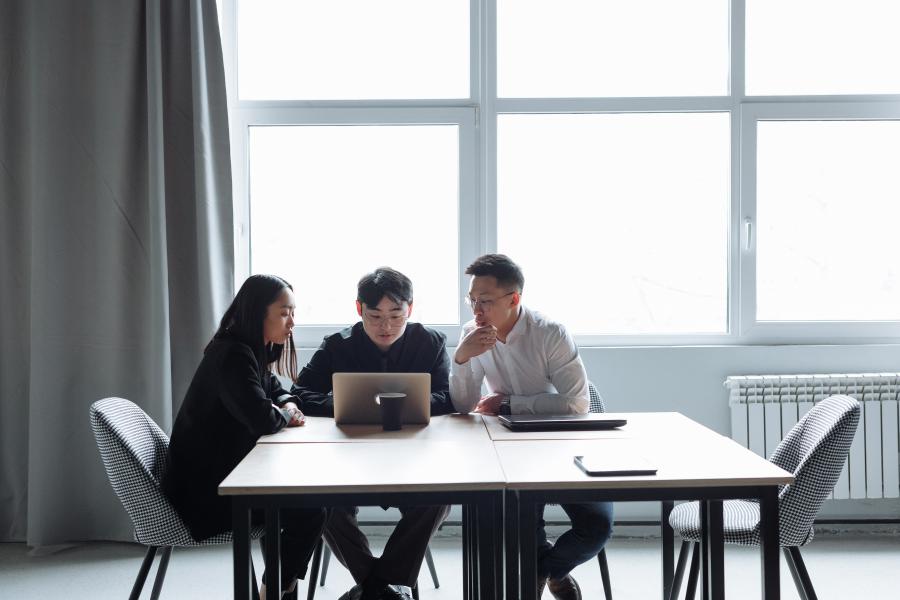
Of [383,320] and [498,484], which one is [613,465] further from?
[383,320]

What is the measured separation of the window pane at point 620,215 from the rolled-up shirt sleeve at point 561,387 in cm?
89

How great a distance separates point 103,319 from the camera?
3.10m

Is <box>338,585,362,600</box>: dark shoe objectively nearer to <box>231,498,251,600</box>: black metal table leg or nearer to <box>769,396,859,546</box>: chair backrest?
<box>231,498,251,600</box>: black metal table leg

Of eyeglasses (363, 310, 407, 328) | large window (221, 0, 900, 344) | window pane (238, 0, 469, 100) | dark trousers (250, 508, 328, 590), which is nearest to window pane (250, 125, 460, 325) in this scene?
large window (221, 0, 900, 344)

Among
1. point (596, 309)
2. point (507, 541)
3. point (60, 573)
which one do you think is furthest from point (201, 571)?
point (596, 309)

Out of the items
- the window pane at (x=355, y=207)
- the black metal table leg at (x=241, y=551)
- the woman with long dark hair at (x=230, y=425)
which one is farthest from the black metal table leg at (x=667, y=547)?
the window pane at (x=355, y=207)

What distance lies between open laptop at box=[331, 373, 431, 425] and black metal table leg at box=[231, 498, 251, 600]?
0.64m

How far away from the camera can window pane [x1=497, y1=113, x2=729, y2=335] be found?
3.39m

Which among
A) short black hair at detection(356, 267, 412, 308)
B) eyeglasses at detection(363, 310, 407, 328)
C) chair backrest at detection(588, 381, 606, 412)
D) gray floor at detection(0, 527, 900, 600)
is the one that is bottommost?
gray floor at detection(0, 527, 900, 600)

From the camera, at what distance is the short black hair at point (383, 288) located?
96.7 inches

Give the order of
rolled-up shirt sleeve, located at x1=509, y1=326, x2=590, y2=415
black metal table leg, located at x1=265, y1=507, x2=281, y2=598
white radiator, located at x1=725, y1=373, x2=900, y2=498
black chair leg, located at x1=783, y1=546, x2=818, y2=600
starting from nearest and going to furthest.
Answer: black metal table leg, located at x1=265, y1=507, x2=281, y2=598 → black chair leg, located at x1=783, y1=546, x2=818, y2=600 → rolled-up shirt sleeve, located at x1=509, y1=326, x2=590, y2=415 → white radiator, located at x1=725, y1=373, x2=900, y2=498

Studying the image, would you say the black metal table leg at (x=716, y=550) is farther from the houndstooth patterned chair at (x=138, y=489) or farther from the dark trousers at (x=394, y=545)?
the houndstooth patterned chair at (x=138, y=489)

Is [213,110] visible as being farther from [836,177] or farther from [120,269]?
[836,177]

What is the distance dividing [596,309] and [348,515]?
5.19 ft
